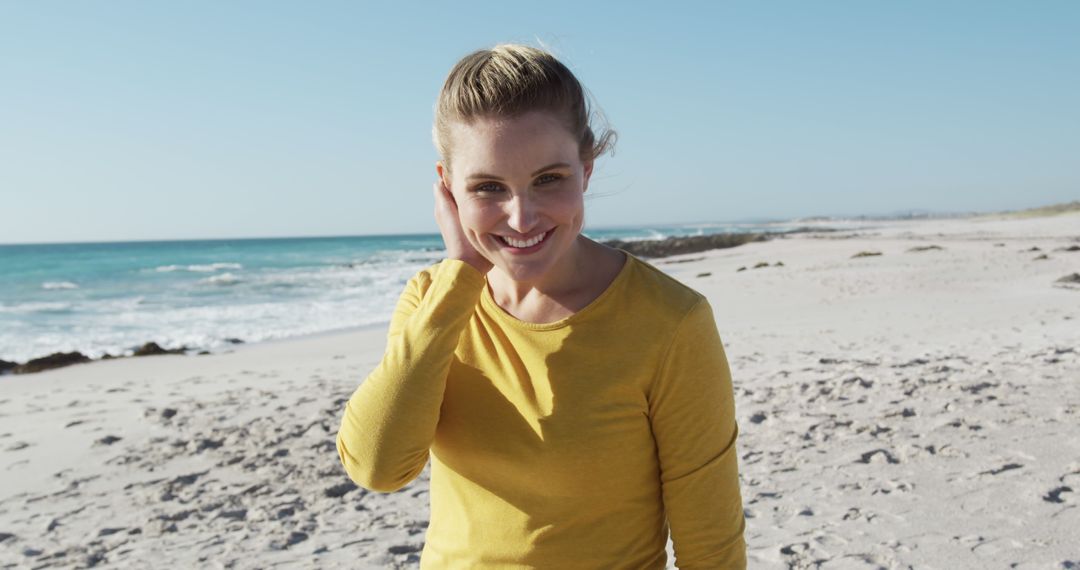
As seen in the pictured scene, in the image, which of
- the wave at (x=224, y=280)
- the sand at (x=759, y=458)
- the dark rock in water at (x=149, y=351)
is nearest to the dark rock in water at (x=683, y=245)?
the wave at (x=224, y=280)

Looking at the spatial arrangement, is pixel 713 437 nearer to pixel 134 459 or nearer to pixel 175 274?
pixel 134 459

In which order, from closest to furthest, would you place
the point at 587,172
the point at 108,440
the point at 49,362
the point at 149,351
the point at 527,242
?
1. the point at 527,242
2. the point at 587,172
3. the point at 108,440
4. the point at 49,362
5. the point at 149,351

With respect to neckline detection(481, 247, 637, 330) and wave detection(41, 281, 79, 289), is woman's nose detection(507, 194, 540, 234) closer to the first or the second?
neckline detection(481, 247, 637, 330)

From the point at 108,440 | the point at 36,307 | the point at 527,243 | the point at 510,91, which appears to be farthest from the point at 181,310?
the point at 510,91

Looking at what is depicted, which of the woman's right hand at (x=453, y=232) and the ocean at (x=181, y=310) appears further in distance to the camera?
the ocean at (x=181, y=310)

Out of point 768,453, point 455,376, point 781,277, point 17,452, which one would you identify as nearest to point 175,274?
point 781,277

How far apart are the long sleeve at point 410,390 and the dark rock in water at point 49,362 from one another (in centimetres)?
1138

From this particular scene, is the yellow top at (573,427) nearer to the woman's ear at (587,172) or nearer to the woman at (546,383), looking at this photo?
the woman at (546,383)

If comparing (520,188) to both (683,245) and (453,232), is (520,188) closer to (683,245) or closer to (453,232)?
(453,232)

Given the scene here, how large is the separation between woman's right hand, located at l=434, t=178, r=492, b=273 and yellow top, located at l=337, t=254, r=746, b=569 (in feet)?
0.10

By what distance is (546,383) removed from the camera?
164 centimetres

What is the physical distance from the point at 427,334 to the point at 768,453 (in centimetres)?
443

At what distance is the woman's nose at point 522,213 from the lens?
158 cm

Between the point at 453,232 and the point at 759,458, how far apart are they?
4.25m
